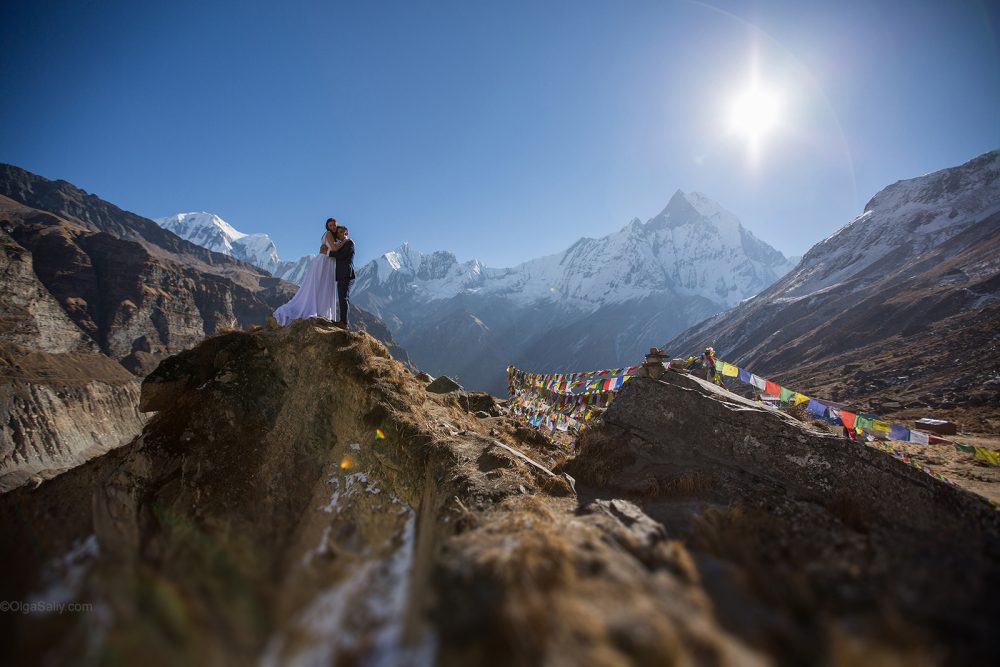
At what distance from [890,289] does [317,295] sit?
365 feet

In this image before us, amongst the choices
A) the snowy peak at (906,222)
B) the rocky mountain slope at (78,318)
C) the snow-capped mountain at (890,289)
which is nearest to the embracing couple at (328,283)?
the rocky mountain slope at (78,318)

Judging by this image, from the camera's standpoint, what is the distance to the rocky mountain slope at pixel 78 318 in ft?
123

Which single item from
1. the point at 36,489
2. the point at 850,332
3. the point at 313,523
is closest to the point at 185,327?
the point at 36,489

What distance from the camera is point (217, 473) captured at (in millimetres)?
6160

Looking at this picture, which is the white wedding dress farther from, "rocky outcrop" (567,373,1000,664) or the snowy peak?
the snowy peak

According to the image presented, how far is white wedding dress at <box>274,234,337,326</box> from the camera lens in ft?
30.6

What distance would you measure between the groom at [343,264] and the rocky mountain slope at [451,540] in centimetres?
119

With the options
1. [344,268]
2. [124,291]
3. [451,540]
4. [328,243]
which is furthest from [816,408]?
[124,291]

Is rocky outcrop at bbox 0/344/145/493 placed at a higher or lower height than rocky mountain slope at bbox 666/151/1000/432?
lower

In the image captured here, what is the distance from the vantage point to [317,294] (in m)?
9.44

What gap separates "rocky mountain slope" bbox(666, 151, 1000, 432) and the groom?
38.5 metres

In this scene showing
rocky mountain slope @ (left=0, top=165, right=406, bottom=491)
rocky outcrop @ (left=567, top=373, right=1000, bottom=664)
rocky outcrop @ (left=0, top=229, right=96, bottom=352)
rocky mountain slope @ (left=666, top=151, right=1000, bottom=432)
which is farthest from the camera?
rocky outcrop @ (left=0, top=229, right=96, bottom=352)

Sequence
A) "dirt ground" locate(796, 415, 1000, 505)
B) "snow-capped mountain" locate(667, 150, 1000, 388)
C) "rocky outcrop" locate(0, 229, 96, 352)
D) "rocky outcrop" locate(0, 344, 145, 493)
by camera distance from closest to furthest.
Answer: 1. "dirt ground" locate(796, 415, 1000, 505)
2. "rocky outcrop" locate(0, 344, 145, 493)
3. "rocky outcrop" locate(0, 229, 96, 352)
4. "snow-capped mountain" locate(667, 150, 1000, 388)

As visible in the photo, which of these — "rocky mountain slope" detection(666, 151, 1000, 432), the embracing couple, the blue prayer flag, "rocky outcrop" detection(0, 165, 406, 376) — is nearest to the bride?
the embracing couple
